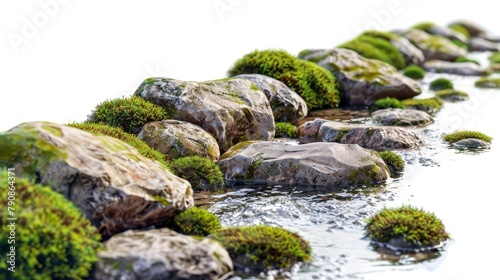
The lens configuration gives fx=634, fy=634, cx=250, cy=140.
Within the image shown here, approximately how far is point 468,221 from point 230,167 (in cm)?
724

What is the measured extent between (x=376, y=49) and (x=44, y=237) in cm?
3986

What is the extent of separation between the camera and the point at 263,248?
12.7m

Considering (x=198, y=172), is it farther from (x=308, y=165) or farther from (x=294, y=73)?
(x=294, y=73)

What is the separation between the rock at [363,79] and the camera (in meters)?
33.8

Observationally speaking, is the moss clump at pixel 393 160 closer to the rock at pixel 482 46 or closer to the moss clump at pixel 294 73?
the moss clump at pixel 294 73

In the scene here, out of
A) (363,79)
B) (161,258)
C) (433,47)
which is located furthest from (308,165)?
(433,47)

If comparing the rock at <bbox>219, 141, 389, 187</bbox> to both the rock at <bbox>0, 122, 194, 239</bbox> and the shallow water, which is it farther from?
the rock at <bbox>0, 122, 194, 239</bbox>

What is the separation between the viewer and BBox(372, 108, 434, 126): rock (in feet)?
92.7

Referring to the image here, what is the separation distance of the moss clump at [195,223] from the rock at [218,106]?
7434 mm

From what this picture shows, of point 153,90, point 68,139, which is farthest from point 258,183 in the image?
point 68,139

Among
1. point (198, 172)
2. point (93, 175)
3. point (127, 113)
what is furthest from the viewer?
point (127, 113)

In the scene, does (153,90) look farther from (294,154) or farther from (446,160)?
(446,160)

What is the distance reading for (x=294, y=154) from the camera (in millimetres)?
19500

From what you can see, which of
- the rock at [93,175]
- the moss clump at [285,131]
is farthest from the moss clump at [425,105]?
the rock at [93,175]
